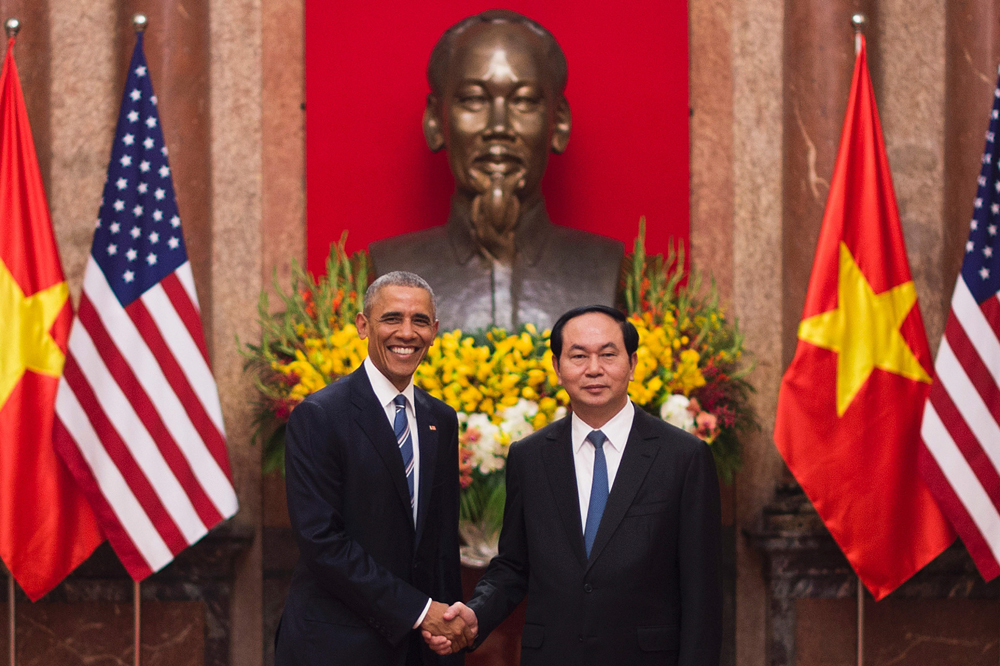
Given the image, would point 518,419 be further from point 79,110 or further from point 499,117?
point 79,110

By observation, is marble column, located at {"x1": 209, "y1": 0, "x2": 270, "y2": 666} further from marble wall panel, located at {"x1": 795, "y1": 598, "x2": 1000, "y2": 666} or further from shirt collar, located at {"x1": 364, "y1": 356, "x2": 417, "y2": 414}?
marble wall panel, located at {"x1": 795, "y1": 598, "x2": 1000, "y2": 666}

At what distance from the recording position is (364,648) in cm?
280

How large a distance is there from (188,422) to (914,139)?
3.66 meters

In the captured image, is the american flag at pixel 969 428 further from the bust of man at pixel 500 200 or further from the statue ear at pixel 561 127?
the statue ear at pixel 561 127

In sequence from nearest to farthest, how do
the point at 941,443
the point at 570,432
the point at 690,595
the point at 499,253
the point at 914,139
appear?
the point at 690,595, the point at 570,432, the point at 941,443, the point at 499,253, the point at 914,139

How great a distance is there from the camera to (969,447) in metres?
4.19

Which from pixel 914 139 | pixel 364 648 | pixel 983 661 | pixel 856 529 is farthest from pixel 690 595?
pixel 914 139

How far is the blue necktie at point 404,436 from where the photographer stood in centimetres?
292

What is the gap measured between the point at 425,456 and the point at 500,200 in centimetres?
197

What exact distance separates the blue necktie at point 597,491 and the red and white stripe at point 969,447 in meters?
2.06

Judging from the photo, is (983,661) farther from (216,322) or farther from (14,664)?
(14,664)

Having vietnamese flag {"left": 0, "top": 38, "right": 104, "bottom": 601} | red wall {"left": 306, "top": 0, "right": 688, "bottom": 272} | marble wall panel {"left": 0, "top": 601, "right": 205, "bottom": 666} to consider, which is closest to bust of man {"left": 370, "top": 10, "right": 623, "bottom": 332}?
red wall {"left": 306, "top": 0, "right": 688, "bottom": 272}

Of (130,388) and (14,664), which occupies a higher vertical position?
(130,388)

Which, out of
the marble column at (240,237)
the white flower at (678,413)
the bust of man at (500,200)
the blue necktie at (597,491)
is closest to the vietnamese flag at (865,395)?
the white flower at (678,413)
